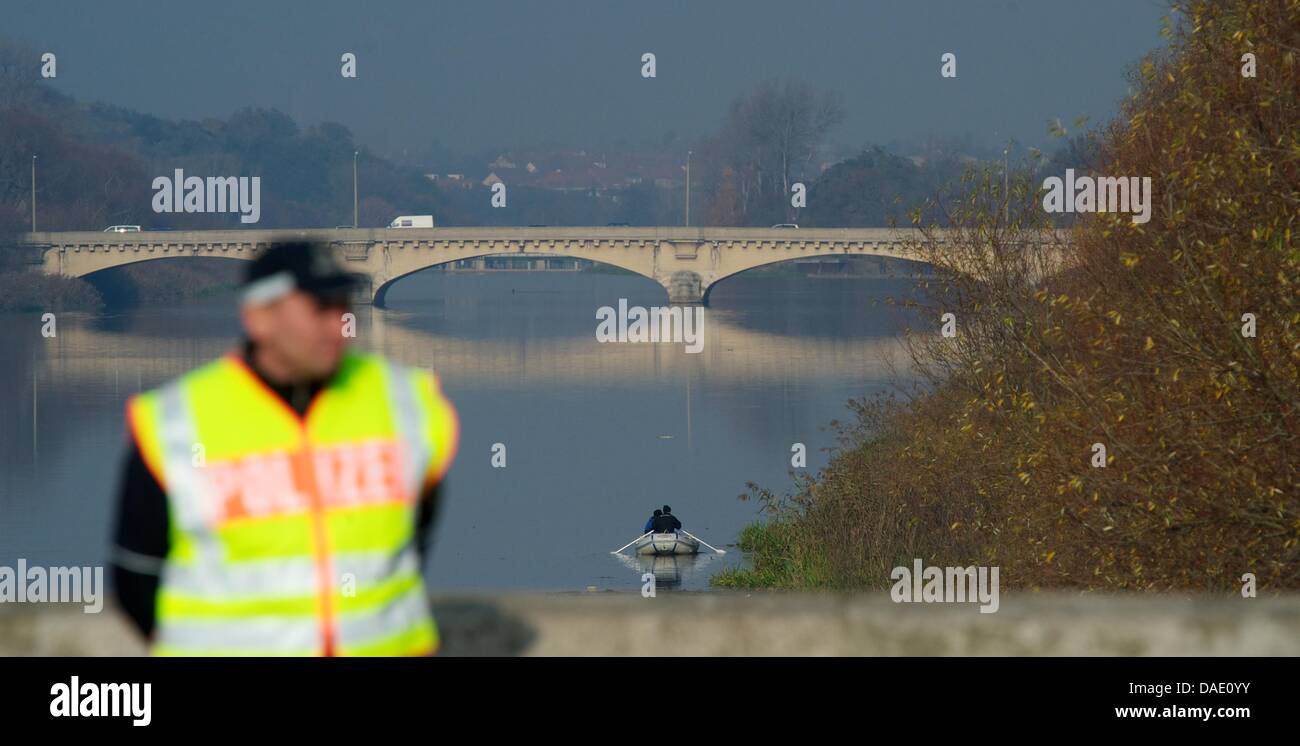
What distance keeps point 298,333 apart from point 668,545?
839 inches

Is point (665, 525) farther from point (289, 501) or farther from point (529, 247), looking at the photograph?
point (529, 247)

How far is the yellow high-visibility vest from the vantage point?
2.64 m

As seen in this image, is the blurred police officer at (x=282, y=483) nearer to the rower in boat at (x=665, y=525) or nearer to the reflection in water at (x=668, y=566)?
the reflection in water at (x=668, y=566)

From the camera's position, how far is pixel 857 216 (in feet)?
398

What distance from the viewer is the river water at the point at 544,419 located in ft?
83.7

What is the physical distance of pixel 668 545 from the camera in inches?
936

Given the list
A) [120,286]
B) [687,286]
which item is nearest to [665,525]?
[687,286]

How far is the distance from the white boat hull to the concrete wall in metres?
19.2

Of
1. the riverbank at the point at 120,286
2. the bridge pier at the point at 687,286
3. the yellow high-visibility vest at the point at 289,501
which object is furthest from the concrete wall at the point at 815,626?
the bridge pier at the point at 687,286

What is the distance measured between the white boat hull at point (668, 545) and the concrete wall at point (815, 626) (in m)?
19.2

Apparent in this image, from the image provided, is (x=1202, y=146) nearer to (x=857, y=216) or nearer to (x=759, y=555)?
(x=759, y=555)

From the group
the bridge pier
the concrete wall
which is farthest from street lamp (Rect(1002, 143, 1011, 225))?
the bridge pier

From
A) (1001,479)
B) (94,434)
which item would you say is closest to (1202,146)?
(1001,479)
